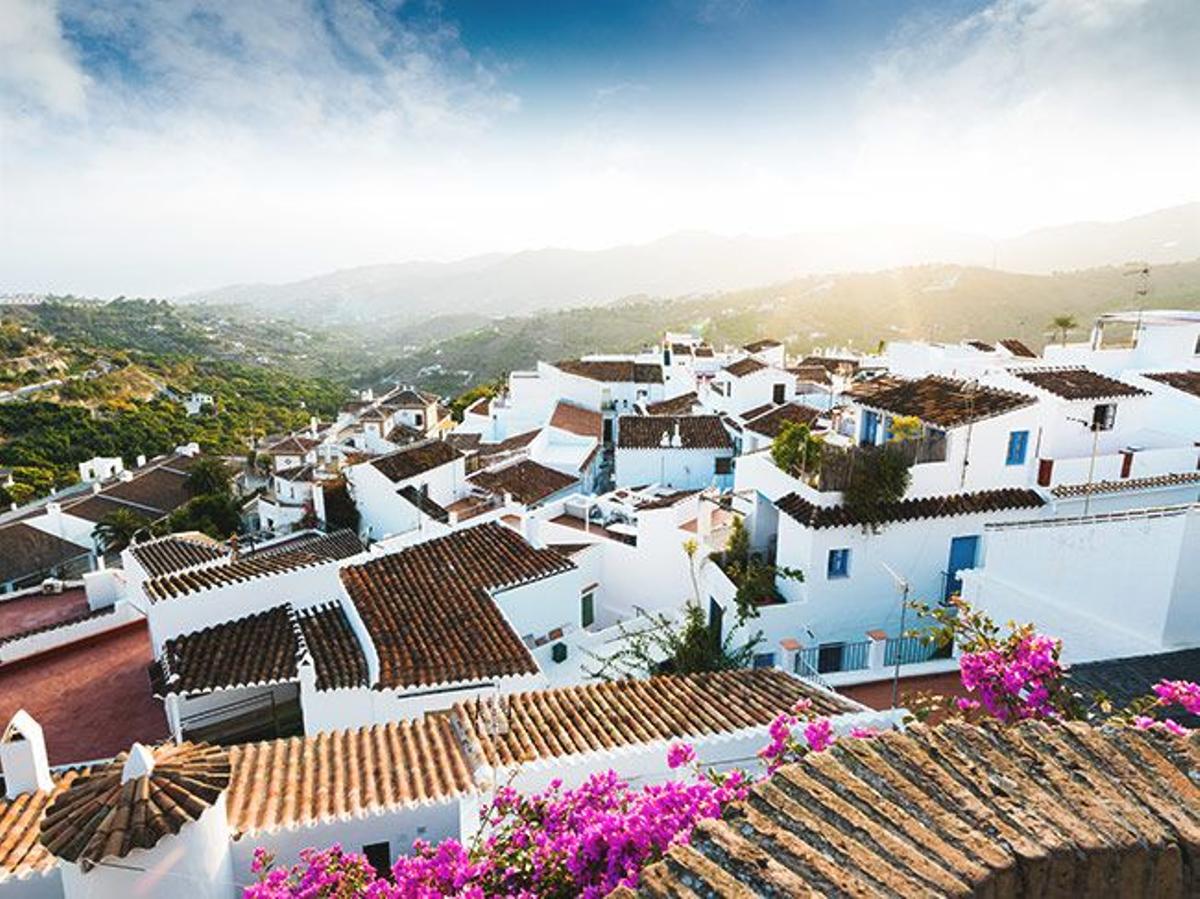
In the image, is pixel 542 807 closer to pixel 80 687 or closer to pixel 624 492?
pixel 80 687

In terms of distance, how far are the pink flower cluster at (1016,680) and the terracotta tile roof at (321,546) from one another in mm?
18079

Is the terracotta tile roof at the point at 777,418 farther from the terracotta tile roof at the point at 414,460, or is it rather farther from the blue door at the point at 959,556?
the blue door at the point at 959,556

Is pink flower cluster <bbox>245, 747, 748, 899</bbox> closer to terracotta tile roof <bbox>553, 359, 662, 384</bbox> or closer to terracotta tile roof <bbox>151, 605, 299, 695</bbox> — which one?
terracotta tile roof <bbox>151, 605, 299, 695</bbox>

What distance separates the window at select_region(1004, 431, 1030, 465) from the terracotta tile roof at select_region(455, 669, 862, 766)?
7398 millimetres

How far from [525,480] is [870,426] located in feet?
54.7

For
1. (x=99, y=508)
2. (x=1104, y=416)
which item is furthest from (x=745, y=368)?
(x=99, y=508)

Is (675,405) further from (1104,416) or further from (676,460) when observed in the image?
(1104,416)

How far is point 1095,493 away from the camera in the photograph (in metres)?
14.8

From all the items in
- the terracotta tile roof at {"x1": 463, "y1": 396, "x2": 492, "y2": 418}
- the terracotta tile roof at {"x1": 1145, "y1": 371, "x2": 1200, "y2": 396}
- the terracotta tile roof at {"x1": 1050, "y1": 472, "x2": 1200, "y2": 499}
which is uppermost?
the terracotta tile roof at {"x1": 1145, "y1": 371, "x2": 1200, "y2": 396}

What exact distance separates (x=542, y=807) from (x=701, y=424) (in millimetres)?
28810

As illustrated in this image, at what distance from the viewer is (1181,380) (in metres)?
18.2

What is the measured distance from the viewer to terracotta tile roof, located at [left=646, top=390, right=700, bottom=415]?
3956cm

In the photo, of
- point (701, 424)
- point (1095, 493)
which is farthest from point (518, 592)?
point (701, 424)

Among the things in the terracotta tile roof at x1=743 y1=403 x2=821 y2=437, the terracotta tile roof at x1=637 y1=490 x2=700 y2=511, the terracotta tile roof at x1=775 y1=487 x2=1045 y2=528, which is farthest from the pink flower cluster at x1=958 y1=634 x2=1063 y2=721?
the terracotta tile roof at x1=743 y1=403 x2=821 y2=437
